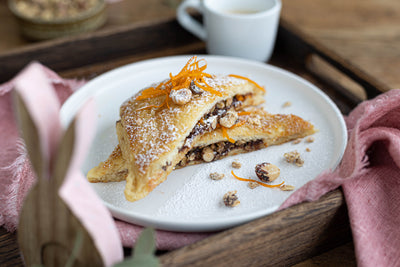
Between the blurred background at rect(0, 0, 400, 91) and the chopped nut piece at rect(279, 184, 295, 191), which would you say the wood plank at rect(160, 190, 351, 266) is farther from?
the blurred background at rect(0, 0, 400, 91)

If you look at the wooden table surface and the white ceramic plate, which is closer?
the white ceramic plate

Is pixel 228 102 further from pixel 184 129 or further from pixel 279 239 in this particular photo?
pixel 279 239

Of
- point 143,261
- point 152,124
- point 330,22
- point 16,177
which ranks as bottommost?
point 330,22

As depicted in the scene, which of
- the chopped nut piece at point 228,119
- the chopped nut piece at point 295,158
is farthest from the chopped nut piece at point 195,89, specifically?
the chopped nut piece at point 295,158

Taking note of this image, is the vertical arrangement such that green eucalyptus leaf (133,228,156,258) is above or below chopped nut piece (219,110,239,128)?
above

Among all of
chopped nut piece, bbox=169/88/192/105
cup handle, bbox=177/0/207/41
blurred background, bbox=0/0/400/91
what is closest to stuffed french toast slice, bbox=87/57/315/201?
chopped nut piece, bbox=169/88/192/105

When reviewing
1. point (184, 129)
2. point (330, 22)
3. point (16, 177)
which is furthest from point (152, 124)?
point (330, 22)

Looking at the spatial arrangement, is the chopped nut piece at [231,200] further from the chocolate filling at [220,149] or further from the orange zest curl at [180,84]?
the orange zest curl at [180,84]

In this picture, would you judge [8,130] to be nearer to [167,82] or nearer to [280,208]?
[167,82]
